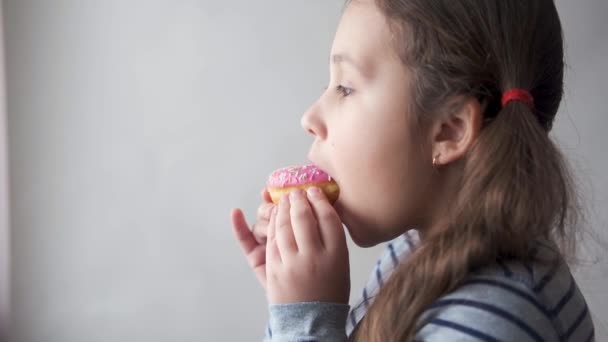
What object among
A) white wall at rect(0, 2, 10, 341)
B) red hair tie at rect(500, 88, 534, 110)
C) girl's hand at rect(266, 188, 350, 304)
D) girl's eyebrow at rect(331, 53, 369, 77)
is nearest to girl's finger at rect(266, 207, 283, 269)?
girl's hand at rect(266, 188, 350, 304)

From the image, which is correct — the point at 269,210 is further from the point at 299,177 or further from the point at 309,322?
the point at 309,322

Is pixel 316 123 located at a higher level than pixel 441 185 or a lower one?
higher

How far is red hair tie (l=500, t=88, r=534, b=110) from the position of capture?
0.64 meters

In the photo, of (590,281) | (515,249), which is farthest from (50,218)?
(590,281)

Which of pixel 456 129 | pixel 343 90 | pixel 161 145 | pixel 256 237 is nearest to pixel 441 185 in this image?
pixel 456 129

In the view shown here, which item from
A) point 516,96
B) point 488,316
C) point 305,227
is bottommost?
point 488,316

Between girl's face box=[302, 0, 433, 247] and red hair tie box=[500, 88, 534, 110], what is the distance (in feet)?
0.36

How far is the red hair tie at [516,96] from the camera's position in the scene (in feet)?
2.10

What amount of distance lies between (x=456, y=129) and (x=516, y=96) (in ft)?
0.27

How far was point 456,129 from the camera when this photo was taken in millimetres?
685

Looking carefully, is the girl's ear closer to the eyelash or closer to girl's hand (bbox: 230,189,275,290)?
the eyelash

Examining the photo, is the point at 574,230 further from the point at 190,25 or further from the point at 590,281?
the point at 190,25

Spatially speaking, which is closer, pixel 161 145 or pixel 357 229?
pixel 357 229

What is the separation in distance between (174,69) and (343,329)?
71 centimetres
